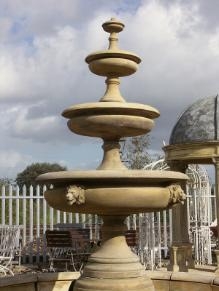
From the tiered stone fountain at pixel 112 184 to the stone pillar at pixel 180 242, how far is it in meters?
5.73

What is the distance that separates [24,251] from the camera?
15.1 meters

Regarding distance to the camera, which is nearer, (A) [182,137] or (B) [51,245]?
(A) [182,137]

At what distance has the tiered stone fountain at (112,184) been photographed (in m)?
5.38

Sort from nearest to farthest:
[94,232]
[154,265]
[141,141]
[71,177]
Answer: [71,177] → [154,265] → [94,232] → [141,141]

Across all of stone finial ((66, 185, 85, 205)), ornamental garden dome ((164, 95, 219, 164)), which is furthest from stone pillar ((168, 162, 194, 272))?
stone finial ((66, 185, 85, 205))

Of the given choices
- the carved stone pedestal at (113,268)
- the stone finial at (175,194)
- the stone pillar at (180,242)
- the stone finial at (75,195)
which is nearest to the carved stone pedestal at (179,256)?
the stone pillar at (180,242)

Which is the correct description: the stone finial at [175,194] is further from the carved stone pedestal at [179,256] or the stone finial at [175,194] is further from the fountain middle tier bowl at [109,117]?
the carved stone pedestal at [179,256]

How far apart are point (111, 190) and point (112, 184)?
0.25ft

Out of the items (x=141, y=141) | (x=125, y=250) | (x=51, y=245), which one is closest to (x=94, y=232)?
(x=51, y=245)

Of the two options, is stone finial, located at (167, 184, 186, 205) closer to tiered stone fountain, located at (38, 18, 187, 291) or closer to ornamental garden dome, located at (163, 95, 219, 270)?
tiered stone fountain, located at (38, 18, 187, 291)

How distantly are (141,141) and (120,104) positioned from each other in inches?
736

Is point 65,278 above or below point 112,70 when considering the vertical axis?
below

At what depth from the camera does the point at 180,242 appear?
1179cm

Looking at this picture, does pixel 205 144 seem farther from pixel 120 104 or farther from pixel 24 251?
pixel 24 251
